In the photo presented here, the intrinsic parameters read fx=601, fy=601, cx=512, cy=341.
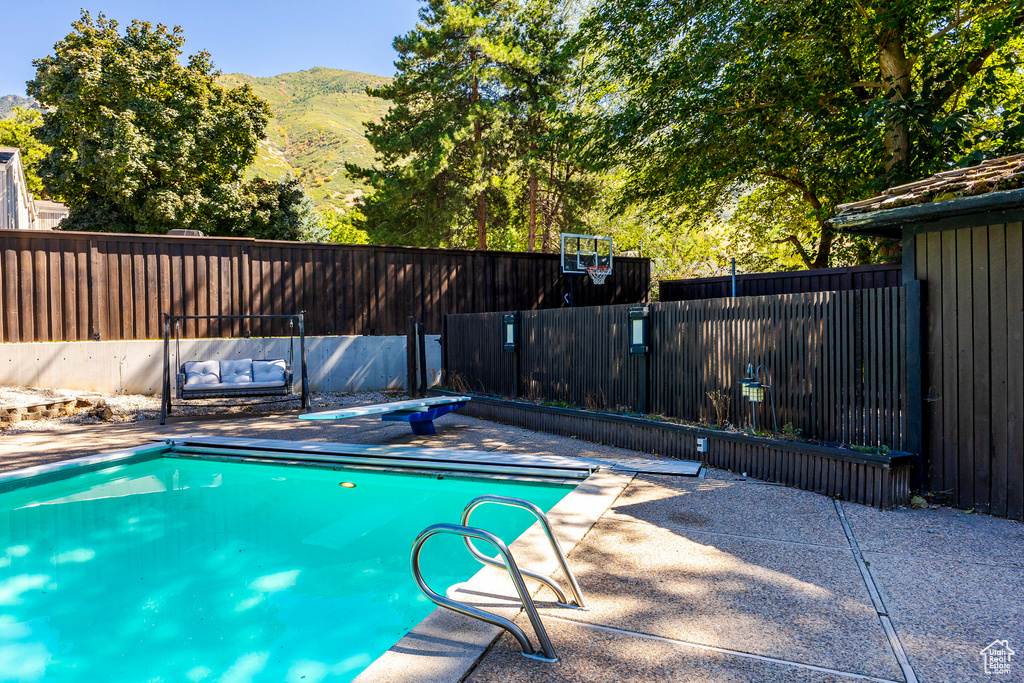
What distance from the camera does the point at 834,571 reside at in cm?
319

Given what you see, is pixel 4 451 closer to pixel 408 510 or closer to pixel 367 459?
pixel 367 459

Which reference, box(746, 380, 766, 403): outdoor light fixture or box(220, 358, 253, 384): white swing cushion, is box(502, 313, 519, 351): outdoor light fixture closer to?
box(220, 358, 253, 384): white swing cushion

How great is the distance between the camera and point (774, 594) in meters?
2.91

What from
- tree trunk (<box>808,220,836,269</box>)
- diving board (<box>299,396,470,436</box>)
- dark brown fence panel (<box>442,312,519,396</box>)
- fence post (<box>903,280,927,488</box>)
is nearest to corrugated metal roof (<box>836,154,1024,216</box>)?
fence post (<box>903,280,927,488</box>)

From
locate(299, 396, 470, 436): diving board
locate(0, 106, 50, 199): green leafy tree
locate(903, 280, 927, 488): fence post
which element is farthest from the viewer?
locate(0, 106, 50, 199): green leafy tree

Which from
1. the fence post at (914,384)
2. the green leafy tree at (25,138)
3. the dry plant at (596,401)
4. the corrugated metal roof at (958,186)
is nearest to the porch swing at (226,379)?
the dry plant at (596,401)

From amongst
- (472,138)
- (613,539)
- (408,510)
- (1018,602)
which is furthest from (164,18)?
(1018,602)

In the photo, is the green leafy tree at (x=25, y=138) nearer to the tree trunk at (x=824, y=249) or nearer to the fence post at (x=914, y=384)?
the tree trunk at (x=824, y=249)

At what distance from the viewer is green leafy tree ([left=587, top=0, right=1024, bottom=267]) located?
9023 mm

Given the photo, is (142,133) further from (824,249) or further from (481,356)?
(824,249)

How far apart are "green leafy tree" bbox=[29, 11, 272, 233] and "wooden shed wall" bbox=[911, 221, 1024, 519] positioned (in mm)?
20950

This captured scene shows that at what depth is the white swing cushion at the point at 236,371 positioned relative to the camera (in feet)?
30.5

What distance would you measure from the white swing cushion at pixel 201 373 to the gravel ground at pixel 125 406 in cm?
40

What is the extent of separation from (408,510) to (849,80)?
11.3m
